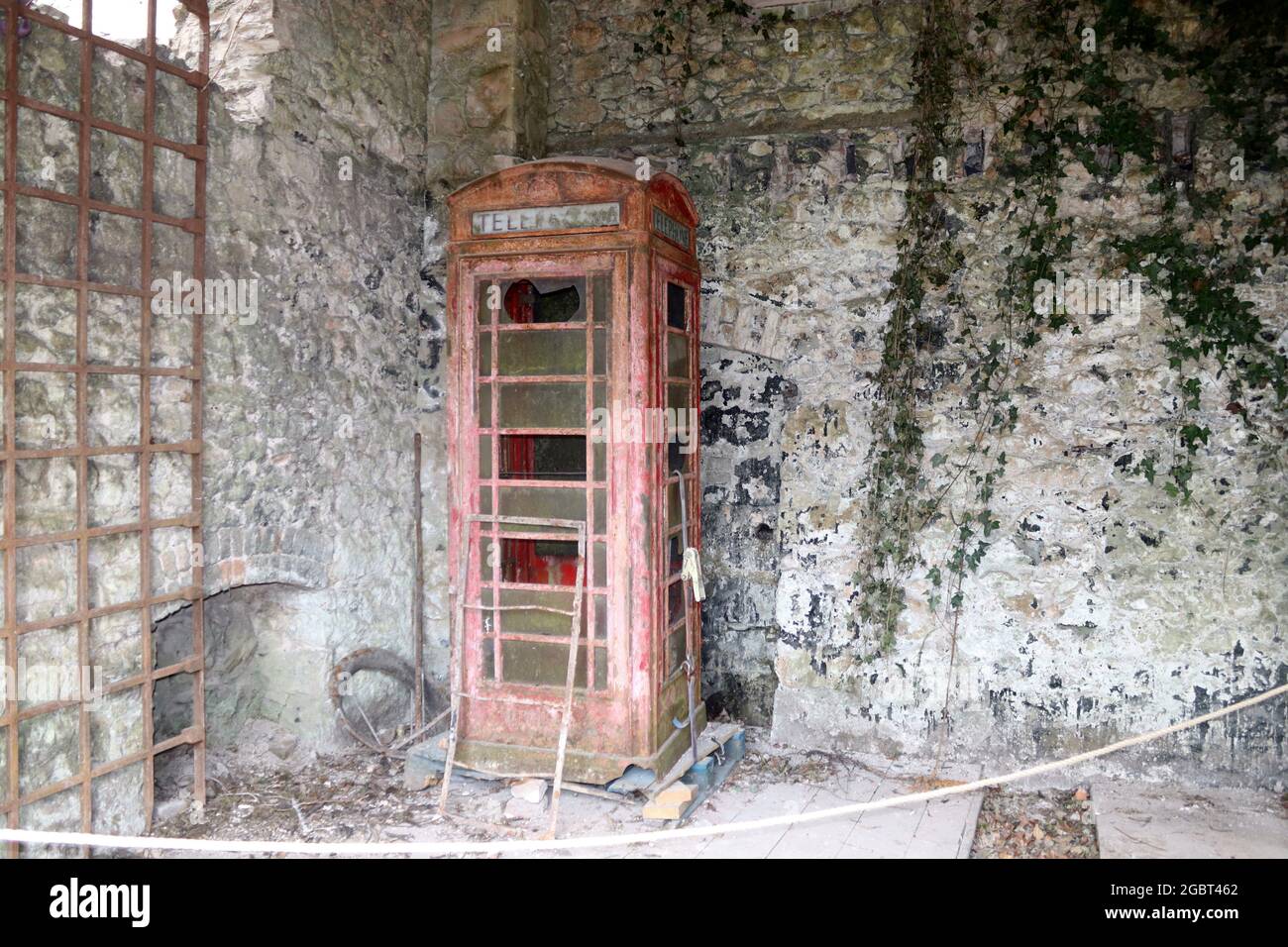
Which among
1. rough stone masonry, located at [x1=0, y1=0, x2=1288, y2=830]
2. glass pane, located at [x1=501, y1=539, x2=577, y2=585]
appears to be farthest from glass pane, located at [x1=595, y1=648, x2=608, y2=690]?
rough stone masonry, located at [x1=0, y1=0, x2=1288, y2=830]

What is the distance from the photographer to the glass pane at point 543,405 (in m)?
4.75

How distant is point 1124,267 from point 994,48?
1401 mm

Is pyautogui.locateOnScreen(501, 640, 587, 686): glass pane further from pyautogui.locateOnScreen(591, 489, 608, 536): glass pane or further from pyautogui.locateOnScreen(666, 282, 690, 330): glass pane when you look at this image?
pyautogui.locateOnScreen(666, 282, 690, 330): glass pane

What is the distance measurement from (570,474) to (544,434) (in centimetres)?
33

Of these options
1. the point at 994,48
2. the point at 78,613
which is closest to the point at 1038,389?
the point at 994,48

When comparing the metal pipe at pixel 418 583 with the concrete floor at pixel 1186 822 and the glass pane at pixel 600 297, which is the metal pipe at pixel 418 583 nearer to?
the glass pane at pixel 600 297

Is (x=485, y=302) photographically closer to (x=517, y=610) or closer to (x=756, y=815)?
(x=517, y=610)

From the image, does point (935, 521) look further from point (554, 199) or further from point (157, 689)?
point (157, 689)

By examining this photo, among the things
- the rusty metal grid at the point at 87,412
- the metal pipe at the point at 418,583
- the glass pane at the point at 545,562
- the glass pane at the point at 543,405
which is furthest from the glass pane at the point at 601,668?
the rusty metal grid at the point at 87,412

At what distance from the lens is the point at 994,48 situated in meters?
5.25

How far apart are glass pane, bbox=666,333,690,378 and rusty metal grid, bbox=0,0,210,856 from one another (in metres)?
2.22

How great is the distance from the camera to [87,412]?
3932 mm

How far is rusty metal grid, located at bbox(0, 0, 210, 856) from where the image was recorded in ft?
11.8
